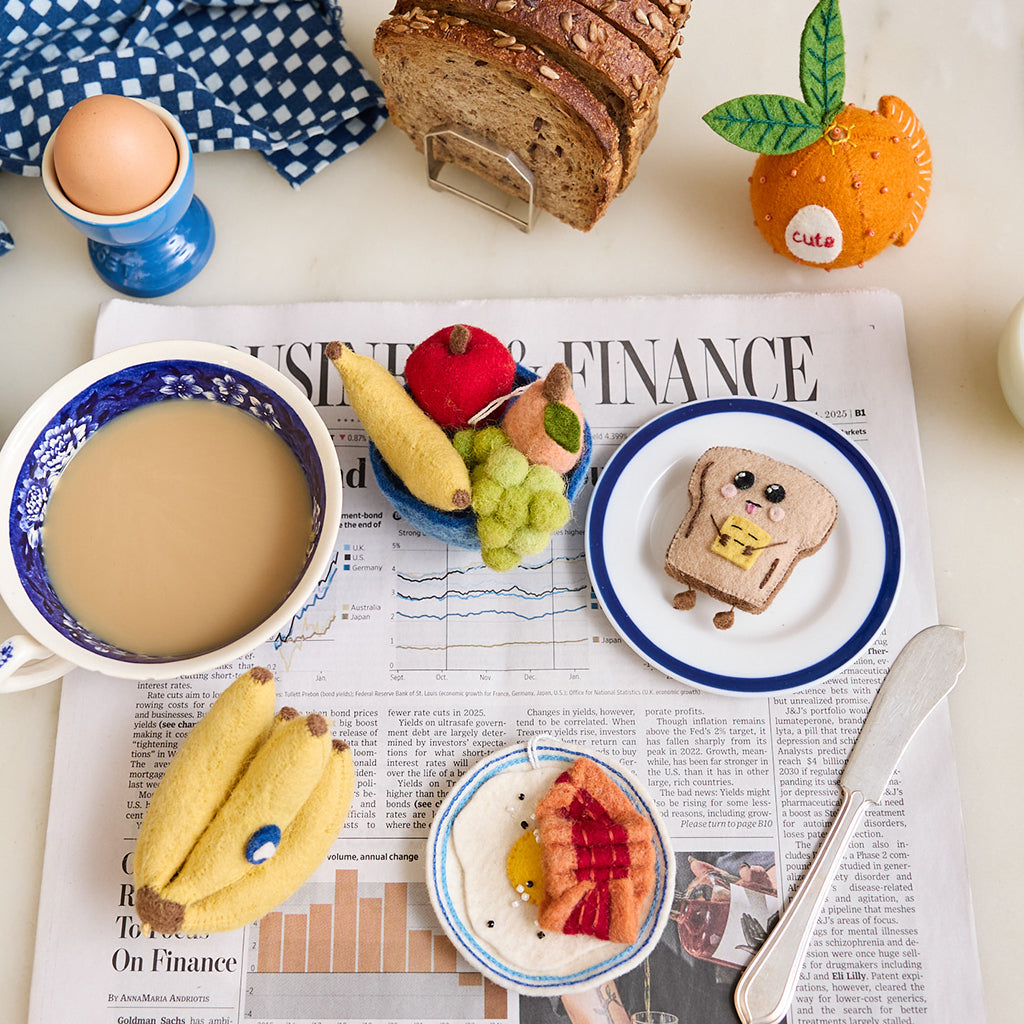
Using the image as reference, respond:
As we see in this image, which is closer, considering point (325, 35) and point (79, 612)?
point (79, 612)

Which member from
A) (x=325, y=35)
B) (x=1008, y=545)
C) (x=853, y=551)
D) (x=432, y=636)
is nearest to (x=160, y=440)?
(x=432, y=636)

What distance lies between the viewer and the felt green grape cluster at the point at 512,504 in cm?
55

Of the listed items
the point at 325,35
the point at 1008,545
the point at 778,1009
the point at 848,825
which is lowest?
the point at 778,1009

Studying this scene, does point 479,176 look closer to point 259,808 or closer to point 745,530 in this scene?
point 745,530

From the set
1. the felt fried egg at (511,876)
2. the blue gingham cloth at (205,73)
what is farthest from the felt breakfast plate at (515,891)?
the blue gingham cloth at (205,73)

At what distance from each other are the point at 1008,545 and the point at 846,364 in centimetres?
20

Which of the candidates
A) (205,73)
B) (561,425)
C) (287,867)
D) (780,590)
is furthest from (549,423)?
(205,73)

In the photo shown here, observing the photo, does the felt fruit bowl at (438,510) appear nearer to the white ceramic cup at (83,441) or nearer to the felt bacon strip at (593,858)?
the white ceramic cup at (83,441)

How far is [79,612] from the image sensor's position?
0.61 m

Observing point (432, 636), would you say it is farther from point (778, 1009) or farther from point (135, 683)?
point (778, 1009)

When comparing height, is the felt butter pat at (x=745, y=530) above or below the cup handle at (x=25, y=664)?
above

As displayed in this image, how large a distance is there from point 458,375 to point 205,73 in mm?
462

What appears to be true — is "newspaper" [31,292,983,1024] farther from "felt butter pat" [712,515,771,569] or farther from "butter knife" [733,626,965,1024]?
"felt butter pat" [712,515,771,569]

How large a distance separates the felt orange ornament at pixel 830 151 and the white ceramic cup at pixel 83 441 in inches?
15.7
